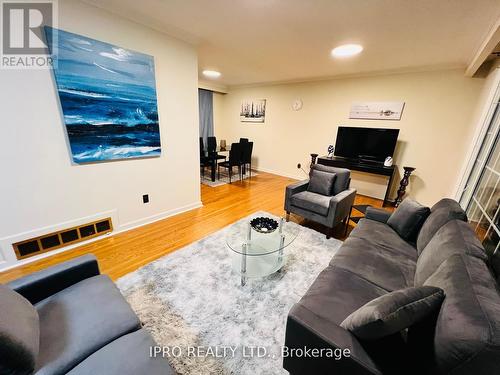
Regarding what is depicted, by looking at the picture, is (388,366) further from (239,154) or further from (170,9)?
(239,154)

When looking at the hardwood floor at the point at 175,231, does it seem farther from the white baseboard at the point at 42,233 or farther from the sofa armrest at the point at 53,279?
the sofa armrest at the point at 53,279

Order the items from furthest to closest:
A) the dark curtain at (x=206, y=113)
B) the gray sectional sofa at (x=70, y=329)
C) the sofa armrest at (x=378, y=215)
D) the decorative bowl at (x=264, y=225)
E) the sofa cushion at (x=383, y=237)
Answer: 1. the dark curtain at (x=206, y=113)
2. the sofa armrest at (x=378, y=215)
3. the decorative bowl at (x=264, y=225)
4. the sofa cushion at (x=383, y=237)
5. the gray sectional sofa at (x=70, y=329)

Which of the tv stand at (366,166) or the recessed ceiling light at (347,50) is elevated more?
the recessed ceiling light at (347,50)

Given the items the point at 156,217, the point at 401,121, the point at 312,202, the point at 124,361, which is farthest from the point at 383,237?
the point at 401,121

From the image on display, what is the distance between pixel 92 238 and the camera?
2.39 metres

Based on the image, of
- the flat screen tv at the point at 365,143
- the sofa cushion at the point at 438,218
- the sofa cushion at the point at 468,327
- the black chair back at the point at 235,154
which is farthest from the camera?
the black chair back at the point at 235,154

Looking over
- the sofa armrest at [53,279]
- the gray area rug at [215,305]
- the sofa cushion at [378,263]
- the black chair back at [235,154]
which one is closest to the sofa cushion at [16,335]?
the sofa armrest at [53,279]

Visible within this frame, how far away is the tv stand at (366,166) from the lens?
146 inches

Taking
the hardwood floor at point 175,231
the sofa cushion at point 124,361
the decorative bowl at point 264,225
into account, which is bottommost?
the hardwood floor at point 175,231

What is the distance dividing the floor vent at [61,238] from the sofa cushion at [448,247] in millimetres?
3070

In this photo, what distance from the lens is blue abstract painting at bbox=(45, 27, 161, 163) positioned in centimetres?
191

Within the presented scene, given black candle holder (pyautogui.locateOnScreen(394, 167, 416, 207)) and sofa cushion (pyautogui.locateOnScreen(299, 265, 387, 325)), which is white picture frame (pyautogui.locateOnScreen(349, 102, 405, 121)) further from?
sofa cushion (pyautogui.locateOnScreen(299, 265, 387, 325))

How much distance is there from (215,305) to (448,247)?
166 cm

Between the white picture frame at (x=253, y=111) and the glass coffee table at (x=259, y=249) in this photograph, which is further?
the white picture frame at (x=253, y=111)
